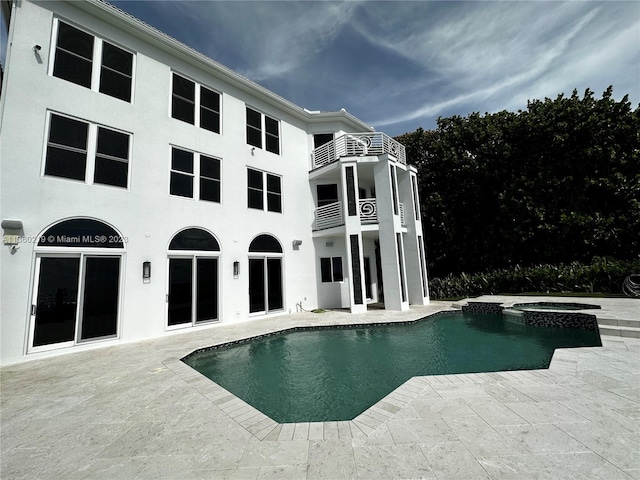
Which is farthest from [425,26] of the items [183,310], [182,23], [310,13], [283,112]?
[183,310]

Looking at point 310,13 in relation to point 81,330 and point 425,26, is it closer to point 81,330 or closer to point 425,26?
point 425,26

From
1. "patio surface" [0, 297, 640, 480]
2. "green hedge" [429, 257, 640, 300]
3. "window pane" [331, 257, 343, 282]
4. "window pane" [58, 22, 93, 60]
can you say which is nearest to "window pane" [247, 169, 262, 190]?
"window pane" [331, 257, 343, 282]

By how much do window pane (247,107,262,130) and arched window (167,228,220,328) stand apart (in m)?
5.40

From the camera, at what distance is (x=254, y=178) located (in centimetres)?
1160

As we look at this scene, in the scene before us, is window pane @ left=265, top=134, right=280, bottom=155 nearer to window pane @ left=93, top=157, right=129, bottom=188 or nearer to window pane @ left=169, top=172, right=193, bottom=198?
window pane @ left=169, top=172, right=193, bottom=198

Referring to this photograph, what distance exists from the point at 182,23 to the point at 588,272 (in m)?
19.5

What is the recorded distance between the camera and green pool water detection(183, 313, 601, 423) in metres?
4.43

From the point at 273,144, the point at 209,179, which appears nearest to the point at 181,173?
the point at 209,179

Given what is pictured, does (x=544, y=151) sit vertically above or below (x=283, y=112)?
below

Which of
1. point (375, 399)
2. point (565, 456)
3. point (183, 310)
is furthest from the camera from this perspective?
point (183, 310)

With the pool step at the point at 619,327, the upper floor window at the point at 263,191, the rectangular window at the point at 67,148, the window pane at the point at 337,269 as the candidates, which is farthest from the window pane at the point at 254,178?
the pool step at the point at 619,327

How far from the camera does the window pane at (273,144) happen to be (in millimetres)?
12405

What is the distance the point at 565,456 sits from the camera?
95.6 inches

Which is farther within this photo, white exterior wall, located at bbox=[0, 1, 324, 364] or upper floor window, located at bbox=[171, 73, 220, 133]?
upper floor window, located at bbox=[171, 73, 220, 133]
